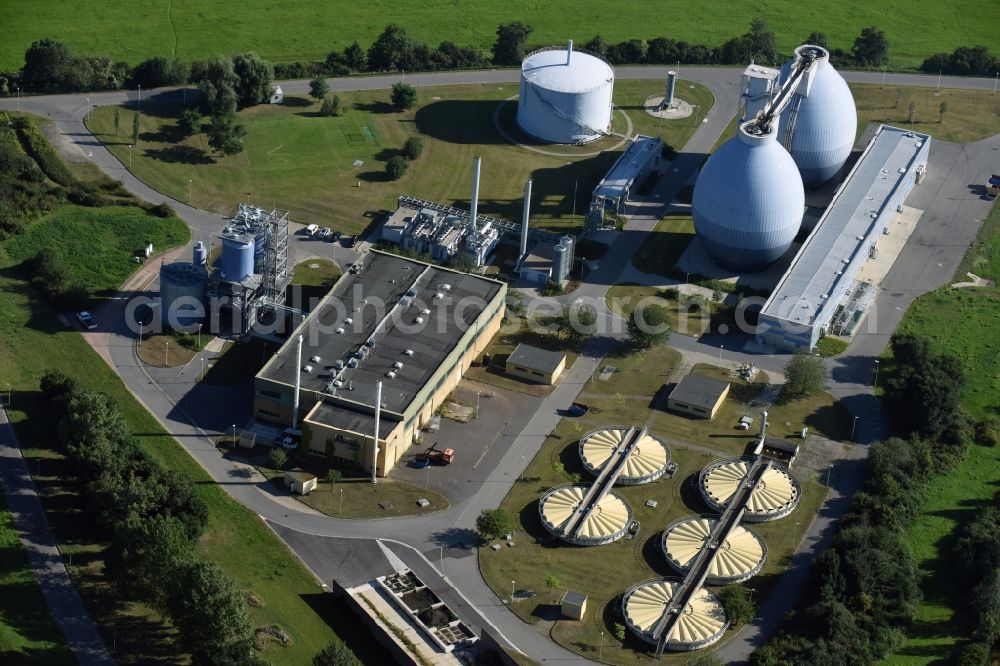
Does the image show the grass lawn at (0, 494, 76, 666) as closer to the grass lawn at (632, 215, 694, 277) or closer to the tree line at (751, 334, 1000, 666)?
the tree line at (751, 334, 1000, 666)

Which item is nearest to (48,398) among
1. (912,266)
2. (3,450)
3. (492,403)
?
(3,450)

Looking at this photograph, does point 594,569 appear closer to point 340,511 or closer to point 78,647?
point 340,511

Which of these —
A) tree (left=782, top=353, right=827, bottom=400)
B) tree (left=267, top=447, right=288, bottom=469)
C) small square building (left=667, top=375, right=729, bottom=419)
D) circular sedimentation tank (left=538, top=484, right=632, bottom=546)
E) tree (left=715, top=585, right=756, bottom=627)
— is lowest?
tree (left=715, top=585, right=756, bottom=627)

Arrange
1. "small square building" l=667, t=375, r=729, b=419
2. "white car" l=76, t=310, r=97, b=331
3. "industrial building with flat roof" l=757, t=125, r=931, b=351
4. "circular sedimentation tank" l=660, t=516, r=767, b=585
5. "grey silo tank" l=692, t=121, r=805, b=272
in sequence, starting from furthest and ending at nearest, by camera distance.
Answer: "grey silo tank" l=692, t=121, r=805, b=272 < "industrial building with flat roof" l=757, t=125, r=931, b=351 < "white car" l=76, t=310, r=97, b=331 < "small square building" l=667, t=375, r=729, b=419 < "circular sedimentation tank" l=660, t=516, r=767, b=585

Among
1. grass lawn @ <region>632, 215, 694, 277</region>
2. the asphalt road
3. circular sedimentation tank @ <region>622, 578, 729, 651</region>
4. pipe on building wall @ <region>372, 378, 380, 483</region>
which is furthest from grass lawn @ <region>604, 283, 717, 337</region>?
circular sedimentation tank @ <region>622, 578, 729, 651</region>

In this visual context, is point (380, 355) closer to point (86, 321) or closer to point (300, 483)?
point (300, 483)

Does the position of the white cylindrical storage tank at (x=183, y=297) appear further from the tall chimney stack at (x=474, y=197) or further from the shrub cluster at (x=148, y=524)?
the tall chimney stack at (x=474, y=197)

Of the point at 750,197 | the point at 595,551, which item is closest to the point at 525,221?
the point at 750,197

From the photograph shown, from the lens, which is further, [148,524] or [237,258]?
[237,258]
